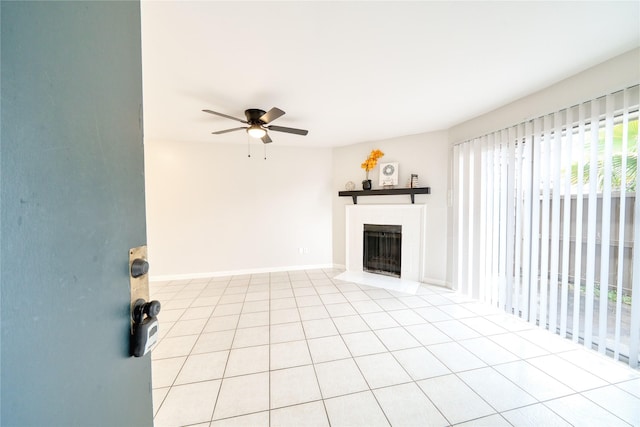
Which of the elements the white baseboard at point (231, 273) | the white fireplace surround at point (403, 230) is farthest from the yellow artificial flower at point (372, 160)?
the white baseboard at point (231, 273)

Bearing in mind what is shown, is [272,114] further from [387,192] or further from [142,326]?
[387,192]

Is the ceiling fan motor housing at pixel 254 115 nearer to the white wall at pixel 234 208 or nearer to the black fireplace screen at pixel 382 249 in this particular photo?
the white wall at pixel 234 208

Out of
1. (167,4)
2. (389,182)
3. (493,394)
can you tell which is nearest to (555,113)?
(389,182)

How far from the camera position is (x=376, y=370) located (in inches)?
74.3

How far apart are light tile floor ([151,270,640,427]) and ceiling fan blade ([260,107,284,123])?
2.30 metres

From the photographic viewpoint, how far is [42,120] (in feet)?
1.41

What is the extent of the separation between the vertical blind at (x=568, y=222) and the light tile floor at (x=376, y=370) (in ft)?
0.88

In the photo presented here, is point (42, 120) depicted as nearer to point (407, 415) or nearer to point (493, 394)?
point (407, 415)

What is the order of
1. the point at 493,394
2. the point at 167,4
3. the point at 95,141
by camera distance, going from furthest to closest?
the point at 493,394, the point at 167,4, the point at 95,141

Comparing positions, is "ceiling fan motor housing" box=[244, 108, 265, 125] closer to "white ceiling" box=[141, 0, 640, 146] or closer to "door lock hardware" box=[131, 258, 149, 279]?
"white ceiling" box=[141, 0, 640, 146]

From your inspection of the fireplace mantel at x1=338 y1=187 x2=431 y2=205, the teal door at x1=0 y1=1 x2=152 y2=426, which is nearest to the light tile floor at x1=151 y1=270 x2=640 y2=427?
the teal door at x1=0 y1=1 x2=152 y2=426

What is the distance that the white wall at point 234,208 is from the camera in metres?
4.12

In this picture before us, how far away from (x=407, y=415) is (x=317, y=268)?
3410mm

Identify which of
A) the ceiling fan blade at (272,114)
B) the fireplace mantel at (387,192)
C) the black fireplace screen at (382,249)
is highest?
the ceiling fan blade at (272,114)
